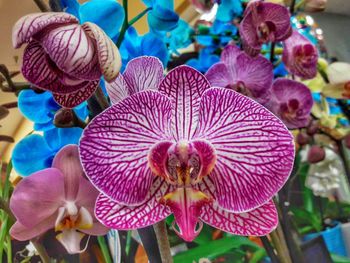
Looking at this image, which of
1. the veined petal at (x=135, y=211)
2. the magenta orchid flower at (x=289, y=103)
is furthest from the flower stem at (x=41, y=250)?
the magenta orchid flower at (x=289, y=103)

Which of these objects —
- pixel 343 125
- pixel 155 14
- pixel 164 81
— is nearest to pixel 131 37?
pixel 155 14

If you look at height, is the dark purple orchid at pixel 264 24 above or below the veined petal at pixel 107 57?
below

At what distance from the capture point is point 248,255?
70 cm

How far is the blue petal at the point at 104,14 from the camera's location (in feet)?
1.29

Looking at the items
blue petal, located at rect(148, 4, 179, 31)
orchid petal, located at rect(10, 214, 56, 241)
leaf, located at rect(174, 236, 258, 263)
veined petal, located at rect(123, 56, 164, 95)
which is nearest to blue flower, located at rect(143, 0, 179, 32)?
blue petal, located at rect(148, 4, 179, 31)

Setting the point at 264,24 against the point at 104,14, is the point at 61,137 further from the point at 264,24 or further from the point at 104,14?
the point at 264,24

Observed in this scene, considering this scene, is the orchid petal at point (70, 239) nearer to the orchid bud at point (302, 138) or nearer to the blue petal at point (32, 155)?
the blue petal at point (32, 155)

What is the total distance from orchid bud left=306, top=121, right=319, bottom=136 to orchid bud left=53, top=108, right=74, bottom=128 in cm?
49

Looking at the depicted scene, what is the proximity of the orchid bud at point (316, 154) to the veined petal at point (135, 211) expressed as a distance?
521 mm

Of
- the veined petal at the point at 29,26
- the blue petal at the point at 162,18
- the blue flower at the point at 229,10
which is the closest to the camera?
the veined petal at the point at 29,26

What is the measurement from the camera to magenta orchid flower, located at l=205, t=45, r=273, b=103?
509 millimetres

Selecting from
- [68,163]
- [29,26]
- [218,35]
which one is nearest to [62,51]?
[29,26]

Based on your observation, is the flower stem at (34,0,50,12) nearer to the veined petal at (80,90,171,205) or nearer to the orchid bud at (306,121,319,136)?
the veined petal at (80,90,171,205)

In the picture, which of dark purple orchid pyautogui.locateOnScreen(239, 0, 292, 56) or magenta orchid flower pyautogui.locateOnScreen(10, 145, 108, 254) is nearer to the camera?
magenta orchid flower pyautogui.locateOnScreen(10, 145, 108, 254)
